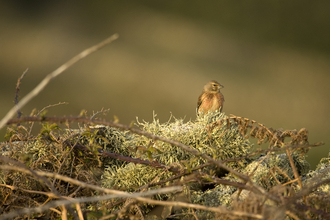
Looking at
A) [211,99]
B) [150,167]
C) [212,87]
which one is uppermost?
[212,87]

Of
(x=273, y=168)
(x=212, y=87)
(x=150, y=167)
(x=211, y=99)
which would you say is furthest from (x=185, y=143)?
(x=212, y=87)

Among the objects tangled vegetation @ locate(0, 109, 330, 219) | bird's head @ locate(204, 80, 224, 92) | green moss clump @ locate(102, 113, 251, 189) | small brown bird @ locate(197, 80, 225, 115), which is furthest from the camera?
bird's head @ locate(204, 80, 224, 92)

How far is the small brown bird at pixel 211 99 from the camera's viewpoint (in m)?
1.76

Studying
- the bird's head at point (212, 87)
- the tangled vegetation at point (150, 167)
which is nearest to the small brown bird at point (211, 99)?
the bird's head at point (212, 87)

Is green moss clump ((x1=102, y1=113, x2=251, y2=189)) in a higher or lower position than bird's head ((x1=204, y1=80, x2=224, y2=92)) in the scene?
lower

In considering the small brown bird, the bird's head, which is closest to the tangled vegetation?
the small brown bird

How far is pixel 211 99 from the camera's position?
179 cm

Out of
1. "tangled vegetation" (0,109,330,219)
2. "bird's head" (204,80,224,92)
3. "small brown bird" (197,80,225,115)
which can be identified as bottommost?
"tangled vegetation" (0,109,330,219)

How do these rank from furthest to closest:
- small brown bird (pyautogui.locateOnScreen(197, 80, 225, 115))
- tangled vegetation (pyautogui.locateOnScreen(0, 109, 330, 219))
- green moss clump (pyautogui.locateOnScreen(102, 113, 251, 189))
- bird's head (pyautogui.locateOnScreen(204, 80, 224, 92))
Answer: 1. bird's head (pyautogui.locateOnScreen(204, 80, 224, 92))
2. small brown bird (pyautogui.locateOnScreen(197, 80, 225, 115))
3. green moss clump (pyautogui.locateOnScreen(102, 113, 251, 189))
4. tangled vegetation (pyautogui.locateOnScreen(0, 109, 330, 219))

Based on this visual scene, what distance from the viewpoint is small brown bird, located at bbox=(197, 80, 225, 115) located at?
1762 millimetres

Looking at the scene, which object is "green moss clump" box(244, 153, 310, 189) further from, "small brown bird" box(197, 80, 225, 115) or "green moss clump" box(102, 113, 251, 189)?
"small brown bird" box(197, 80, 225, 115)

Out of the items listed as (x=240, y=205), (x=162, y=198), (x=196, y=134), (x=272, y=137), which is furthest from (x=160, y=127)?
(x=240, y=205)

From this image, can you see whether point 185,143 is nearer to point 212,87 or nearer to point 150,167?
point 150,167

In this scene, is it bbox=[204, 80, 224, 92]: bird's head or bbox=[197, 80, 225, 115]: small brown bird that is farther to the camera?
bbox=[204, 80, 224, 92]: bird's head
